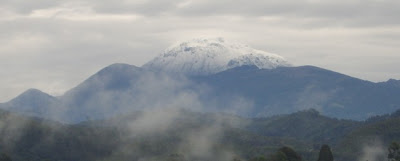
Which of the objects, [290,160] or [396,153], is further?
[396,153]

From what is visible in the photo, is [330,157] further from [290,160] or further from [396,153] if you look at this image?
[396,153]

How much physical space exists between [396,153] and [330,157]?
93.9 feet

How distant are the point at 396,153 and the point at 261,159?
1769 inches

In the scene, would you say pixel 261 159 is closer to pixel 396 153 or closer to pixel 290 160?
pixel 290 160

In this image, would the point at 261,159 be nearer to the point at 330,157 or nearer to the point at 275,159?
the point at 275,159

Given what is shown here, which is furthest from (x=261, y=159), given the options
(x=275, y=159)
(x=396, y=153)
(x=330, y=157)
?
(x=396, y=153)

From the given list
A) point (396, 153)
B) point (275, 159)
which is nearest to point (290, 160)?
point (275, 159)

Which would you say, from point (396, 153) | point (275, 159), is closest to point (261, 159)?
point (275, 159)

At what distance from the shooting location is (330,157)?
166m

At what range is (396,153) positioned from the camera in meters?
183

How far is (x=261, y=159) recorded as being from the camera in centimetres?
16588

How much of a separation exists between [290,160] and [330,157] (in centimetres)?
1240

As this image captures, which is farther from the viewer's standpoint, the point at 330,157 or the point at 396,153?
the point at 396,153

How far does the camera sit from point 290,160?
16125cm
